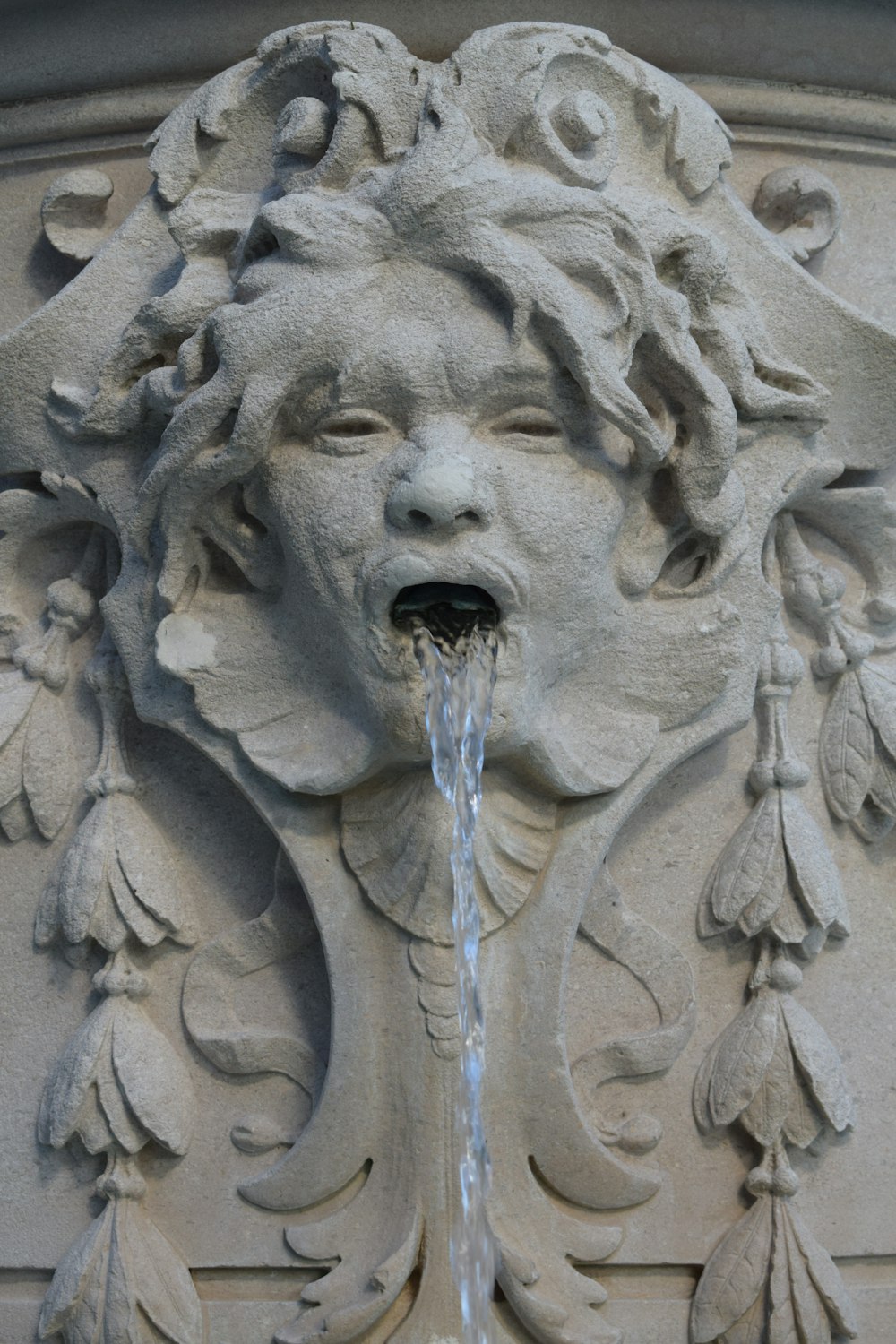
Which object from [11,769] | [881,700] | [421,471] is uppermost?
[421,471]

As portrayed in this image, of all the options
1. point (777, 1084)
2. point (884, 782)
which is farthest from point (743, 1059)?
point (884, 782)

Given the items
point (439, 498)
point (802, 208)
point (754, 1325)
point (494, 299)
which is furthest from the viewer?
point (802, 208)

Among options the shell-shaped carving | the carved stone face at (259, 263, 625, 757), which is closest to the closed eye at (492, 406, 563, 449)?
the carved stone face at (259, 263, 625, 757)

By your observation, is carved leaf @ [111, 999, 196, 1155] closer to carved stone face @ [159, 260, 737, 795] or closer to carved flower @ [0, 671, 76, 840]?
carved flower @ [0, 671, 76, 840]

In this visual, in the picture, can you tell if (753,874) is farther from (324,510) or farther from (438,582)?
(324,510)

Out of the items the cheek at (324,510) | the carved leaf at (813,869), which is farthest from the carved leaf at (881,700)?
the cheek at (324,510)

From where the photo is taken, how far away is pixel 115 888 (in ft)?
9.16

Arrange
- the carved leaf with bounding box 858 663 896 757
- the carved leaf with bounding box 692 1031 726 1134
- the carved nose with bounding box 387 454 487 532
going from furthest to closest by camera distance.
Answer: the carved leaf with bounding box 858 663 896 757 → the carved leaf with bounding box 692 1031 726 1134 → the carved nose with bounding box 387 454 487 532

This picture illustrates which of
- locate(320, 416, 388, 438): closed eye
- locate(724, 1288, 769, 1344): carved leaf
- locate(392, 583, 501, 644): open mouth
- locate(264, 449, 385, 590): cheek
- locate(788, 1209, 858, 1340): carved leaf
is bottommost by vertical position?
locate(724, 1288, 769, 1344): carved leaf

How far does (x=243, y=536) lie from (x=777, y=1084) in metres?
1.26

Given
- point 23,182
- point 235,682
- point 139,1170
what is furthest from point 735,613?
point 23,182

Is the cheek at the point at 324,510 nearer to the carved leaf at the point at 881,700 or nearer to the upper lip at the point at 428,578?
the upper lip at the point at 428,578

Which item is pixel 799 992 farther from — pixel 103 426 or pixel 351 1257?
pixel 103 426

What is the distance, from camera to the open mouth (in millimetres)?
2516
